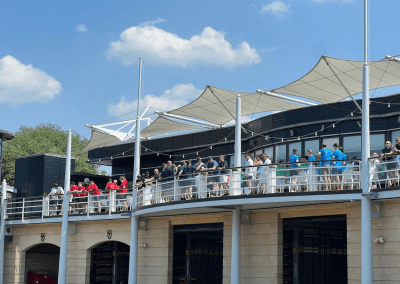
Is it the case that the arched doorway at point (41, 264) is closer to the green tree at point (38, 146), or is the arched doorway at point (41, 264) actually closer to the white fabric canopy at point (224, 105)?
the white fabric canopy at point (224, 105)

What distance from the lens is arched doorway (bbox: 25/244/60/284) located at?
102ft

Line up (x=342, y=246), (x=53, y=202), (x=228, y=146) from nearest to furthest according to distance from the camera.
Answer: (x=342, y=246) < (x=53, y=202) < (x=228, y=146)

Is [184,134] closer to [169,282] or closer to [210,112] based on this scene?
[210,112]

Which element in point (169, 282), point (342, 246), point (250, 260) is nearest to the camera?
point (250, 260)

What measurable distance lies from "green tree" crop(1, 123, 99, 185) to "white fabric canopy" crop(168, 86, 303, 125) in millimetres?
36169

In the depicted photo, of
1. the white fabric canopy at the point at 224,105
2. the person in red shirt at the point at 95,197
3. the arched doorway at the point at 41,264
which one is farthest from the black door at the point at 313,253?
the arched doorway at the point at 41,264

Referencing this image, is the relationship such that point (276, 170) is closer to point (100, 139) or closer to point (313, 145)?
point (313, 145)

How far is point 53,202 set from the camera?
97.7ft

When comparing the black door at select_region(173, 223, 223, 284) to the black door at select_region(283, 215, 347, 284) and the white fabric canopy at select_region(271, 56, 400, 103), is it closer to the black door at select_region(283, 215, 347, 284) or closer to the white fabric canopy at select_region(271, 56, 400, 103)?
the black door at select_region(283, 215, 347, 284)

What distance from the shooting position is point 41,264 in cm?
3222

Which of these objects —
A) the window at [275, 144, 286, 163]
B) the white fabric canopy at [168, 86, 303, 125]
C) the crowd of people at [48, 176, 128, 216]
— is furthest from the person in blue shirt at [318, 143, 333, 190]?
the white fabric canopy at [168, 86, 303, 125]

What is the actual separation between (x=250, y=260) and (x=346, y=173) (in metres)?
5.47

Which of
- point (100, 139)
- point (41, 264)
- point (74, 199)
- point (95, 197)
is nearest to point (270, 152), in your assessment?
point (95, 197)

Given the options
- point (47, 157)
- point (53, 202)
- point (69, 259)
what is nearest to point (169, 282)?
point (69, 259)
